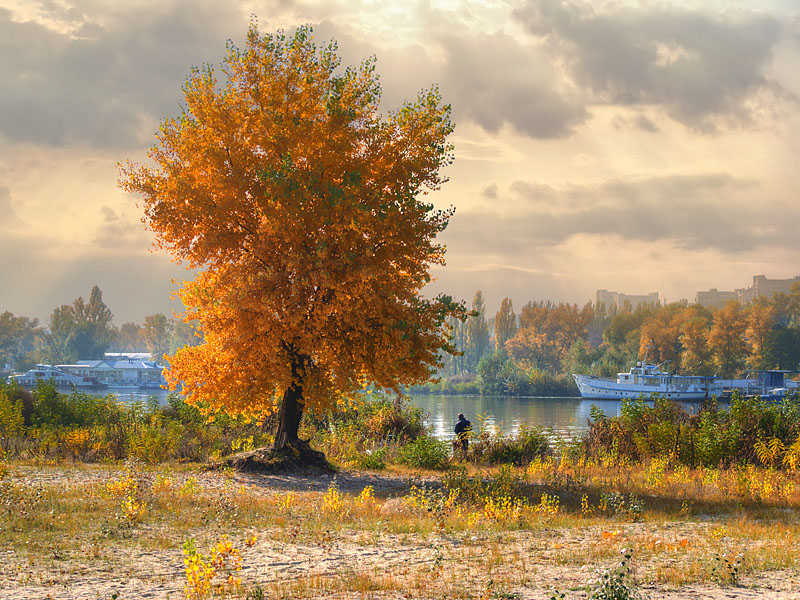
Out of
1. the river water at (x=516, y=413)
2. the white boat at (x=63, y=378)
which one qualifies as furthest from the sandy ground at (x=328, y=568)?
the white boat at (x=63, y=378)

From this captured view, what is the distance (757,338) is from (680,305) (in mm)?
28658

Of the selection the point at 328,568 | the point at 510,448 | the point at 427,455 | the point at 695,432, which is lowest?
the point at 427,455

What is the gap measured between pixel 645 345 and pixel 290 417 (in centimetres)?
8405

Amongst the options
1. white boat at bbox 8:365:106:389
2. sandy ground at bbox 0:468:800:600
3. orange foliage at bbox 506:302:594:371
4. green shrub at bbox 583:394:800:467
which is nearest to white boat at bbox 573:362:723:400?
orange foliage at bbox 506:302:594:371

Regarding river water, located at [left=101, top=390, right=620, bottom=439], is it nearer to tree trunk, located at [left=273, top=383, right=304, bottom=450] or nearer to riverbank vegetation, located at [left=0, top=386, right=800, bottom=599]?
riverbank vegetation, located at [left=0, top=386, right=800, bottom=599]

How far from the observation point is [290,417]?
62.2 ft

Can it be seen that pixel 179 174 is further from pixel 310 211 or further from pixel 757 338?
pixel 757 338

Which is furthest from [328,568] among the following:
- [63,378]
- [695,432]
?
[63,378]

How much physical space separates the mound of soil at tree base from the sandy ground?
7.75 meters

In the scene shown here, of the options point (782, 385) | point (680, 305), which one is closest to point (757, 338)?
point (782, 385)

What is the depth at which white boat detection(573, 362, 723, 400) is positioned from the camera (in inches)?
3196

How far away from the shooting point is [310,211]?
53.7 feet

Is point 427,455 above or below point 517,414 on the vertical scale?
above

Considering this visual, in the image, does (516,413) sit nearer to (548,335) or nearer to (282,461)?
(282,461)
